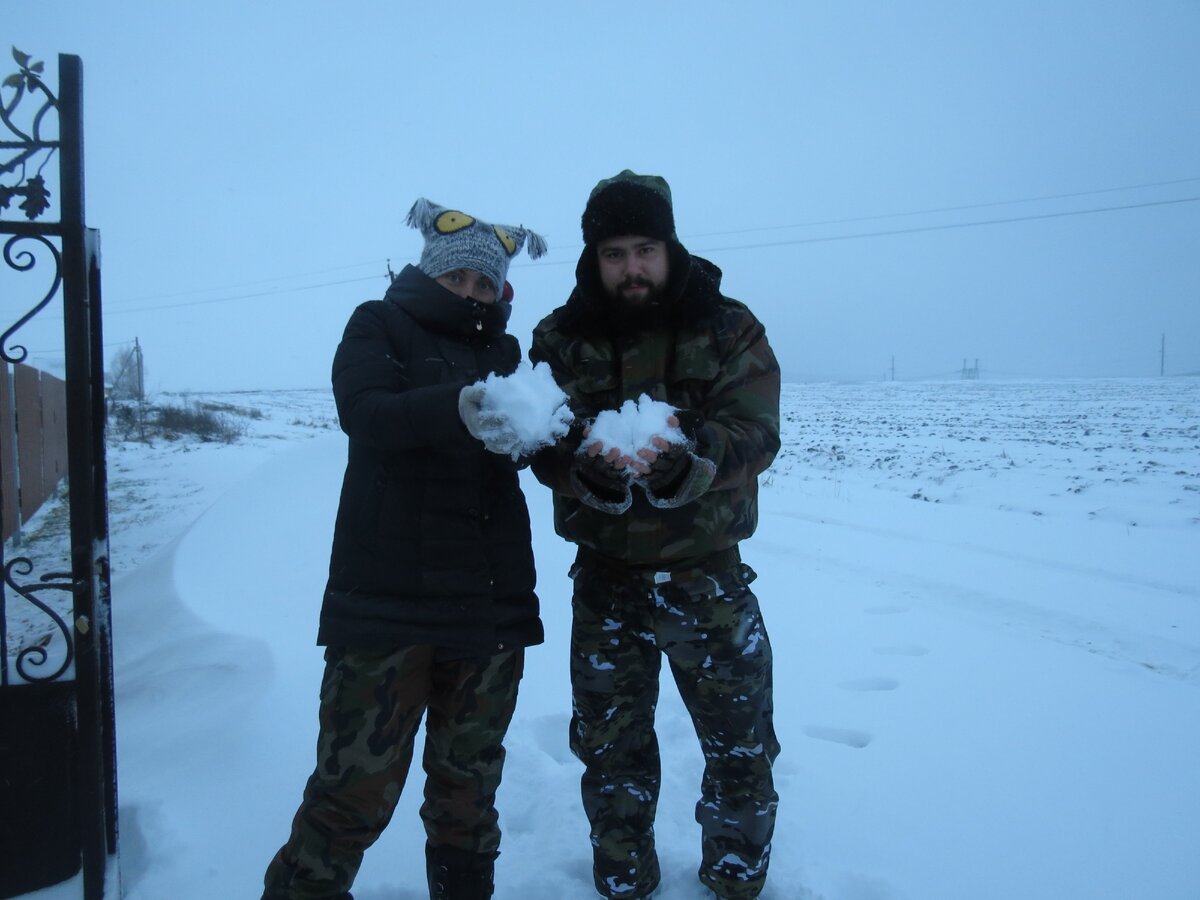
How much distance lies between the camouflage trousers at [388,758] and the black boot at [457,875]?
2 centimetres

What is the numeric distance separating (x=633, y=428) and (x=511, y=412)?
0.34 meters

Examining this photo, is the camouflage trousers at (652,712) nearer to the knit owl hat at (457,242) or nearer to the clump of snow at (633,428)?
the clump of snow at (633,428)

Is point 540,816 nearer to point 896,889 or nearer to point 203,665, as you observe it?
point 896,889

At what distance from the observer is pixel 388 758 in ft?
5.79

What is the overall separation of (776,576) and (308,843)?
13.7ft

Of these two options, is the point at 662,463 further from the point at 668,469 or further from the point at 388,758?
the point at 388,758

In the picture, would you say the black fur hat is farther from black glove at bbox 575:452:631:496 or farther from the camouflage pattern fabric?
black glove at bbox 575:452:631:496

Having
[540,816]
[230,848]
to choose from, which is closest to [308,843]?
[230,848]

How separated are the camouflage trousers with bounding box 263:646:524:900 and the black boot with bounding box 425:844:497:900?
0.06ft

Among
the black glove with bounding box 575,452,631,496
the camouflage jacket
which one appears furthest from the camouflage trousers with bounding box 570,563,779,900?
the black glove with bounding box 575,452,631,496

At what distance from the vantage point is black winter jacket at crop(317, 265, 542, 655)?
1.76 m

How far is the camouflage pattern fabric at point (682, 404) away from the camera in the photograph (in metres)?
1.94

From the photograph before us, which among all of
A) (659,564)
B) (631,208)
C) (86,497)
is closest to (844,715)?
(659,564)

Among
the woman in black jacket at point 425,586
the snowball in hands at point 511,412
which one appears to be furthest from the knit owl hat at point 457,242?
the snowball in hands at point 511,412
